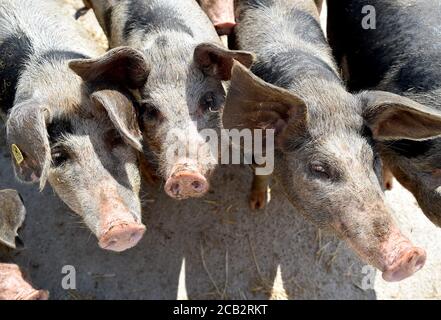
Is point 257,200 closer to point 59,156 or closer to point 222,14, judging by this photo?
point 222,14

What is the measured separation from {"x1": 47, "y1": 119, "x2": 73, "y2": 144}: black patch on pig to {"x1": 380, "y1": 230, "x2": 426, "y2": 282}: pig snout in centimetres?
213

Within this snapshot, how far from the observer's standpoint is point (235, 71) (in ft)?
9.93

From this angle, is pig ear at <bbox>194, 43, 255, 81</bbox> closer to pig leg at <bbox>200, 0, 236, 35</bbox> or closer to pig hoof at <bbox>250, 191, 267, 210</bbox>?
pig leg at <bbox>200, 0, 236, 35</bbox>

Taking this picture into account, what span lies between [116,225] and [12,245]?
37.1 inches

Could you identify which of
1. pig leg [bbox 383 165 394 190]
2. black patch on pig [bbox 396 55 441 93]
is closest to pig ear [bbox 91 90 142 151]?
black patch on pig [bbox 396 55 441 93]

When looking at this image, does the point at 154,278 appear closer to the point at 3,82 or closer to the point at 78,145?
the point at 78,145

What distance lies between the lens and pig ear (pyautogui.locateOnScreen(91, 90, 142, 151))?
11.3ft

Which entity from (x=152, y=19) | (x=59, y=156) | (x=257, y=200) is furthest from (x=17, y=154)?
(x=257, y=200)

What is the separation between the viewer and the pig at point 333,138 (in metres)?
3.24

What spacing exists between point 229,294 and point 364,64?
2.21 m

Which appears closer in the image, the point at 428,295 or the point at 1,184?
the point at 428,295

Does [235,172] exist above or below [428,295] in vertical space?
above

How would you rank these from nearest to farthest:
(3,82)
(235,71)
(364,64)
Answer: (235,71) < (3,82) < (364,64)

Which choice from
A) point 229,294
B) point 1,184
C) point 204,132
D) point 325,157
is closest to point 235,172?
point 229,294
